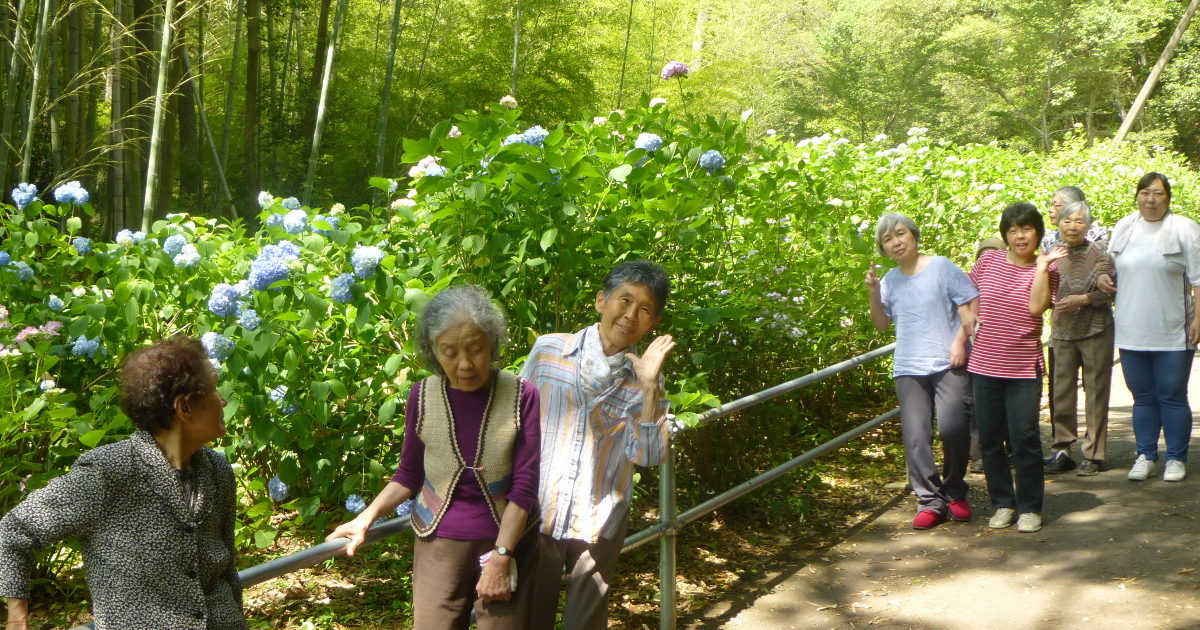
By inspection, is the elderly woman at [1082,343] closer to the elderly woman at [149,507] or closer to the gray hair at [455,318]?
the gray hair at [455,318]

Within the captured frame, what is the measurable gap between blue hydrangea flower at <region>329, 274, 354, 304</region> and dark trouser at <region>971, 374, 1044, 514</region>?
2879 millimetres

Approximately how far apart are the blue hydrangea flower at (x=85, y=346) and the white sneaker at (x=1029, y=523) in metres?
3.61

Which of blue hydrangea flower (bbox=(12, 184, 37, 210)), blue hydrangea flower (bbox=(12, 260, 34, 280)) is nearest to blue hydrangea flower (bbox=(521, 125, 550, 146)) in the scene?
blue hydrangea flower (bbox=(12, 260, 34, 280))

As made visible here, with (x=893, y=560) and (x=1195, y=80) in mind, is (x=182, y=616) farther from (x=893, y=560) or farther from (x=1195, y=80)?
(x=1195, y=80)

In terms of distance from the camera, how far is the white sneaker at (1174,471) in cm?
513

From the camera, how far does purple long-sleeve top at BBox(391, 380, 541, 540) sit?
7.14 ft

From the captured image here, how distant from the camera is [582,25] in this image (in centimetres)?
1911

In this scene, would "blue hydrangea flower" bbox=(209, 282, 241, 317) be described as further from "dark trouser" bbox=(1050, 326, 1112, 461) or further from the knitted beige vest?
"dark trouser" bbox=(1050, 326, 1112, 461)

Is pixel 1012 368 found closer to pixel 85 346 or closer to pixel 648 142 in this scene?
pixel 648 142

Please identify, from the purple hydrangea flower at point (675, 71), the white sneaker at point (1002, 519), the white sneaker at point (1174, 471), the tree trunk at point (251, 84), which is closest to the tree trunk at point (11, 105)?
the purple hydrangea flower at point (675, 71)

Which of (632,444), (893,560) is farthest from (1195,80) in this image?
(632,444)

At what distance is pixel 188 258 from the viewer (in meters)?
3.18

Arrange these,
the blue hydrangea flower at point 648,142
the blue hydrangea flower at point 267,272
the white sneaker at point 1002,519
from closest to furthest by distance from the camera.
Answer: the blue hydrangea flower at point 267,272 → the blue hydrangea flower at point 648,142 → the white sneaker at point 1002,519

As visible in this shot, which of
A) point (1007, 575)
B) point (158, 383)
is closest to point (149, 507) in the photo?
point (158, 383)
